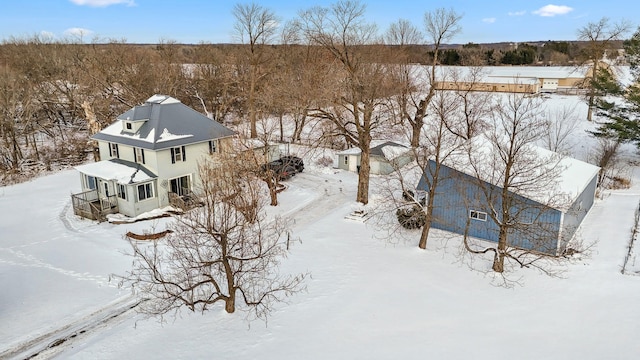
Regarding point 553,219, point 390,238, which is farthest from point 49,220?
point 553,219

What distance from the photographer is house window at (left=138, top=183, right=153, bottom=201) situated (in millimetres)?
23875

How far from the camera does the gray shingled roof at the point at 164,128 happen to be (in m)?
24.8

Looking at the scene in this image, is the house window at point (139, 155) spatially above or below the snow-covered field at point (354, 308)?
above

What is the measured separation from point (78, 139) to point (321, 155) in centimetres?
2314

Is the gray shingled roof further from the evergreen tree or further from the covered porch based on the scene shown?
the evergreen tree

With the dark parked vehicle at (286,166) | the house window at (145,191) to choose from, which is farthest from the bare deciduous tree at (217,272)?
the dark parked vehicle at (286,166)

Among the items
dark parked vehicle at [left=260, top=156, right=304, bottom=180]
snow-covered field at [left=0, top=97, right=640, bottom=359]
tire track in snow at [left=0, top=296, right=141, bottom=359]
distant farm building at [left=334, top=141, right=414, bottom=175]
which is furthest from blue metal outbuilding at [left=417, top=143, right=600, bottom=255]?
tire track in snow at [left=0, top=296, right=141, bottom=359]

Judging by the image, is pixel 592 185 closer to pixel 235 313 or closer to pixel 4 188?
pixel 235 313

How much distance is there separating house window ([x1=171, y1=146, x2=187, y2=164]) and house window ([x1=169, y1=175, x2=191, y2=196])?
1.09m

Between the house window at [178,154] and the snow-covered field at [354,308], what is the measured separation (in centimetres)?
483

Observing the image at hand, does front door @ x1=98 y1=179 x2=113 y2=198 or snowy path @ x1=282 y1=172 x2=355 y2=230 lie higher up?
front door @ x1=98 y1=179 x2=113 y2=198

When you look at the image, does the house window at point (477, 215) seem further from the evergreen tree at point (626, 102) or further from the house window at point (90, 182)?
the house window at point (90, 182)

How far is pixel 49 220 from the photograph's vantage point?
77.9 ft

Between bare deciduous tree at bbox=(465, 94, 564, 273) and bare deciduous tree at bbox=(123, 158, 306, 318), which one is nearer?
bare deciduous tree at bbox=(123, 158, 306, 318)
